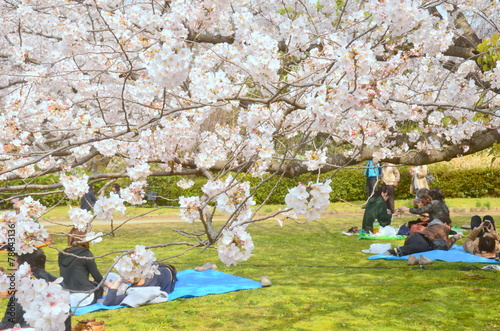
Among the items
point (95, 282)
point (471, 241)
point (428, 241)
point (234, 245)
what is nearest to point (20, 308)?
point (95, 282)

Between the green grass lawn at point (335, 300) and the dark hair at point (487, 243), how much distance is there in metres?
0.61

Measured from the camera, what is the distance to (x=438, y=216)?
30.5ft

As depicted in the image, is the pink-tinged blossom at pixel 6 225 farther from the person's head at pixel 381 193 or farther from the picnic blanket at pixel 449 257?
the person's head at pixel 381 193

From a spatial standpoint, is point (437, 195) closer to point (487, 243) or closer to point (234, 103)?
point (487, 243)

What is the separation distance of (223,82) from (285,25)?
1693mm

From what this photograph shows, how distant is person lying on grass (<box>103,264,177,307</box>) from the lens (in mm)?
6285

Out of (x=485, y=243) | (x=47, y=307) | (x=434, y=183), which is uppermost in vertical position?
(x=47, y=307)

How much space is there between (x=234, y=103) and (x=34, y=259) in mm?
2356

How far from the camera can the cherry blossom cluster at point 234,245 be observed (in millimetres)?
3170

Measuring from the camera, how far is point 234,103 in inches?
222

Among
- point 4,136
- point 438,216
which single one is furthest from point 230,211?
point 438,216

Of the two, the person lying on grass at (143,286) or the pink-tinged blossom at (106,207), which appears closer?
the pink-tinged blossom at (106,207)

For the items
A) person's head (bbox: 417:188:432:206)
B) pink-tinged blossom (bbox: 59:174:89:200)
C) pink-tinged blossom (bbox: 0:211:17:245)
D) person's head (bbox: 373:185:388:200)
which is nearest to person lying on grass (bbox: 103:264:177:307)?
pink-tinged blossom (bbox: 59:174:89:200)

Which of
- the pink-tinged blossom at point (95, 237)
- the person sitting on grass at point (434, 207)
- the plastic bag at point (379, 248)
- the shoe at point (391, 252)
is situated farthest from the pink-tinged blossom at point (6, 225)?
the person sitting on grass at point (434, 207)
